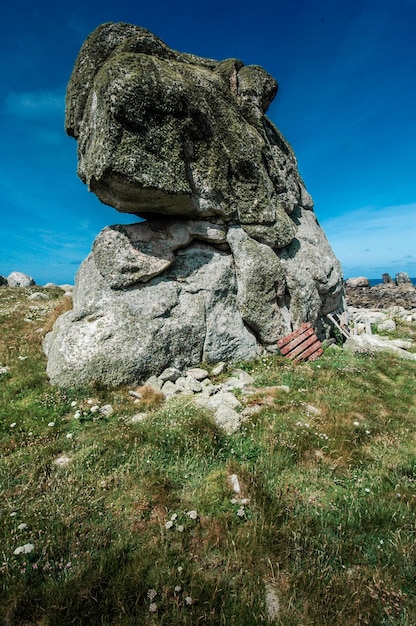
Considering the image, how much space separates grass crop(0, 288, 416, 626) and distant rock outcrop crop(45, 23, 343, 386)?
9.57ft

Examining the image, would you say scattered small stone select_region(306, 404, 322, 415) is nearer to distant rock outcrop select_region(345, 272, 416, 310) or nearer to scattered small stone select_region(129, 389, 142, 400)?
scattered small stone select_region(129, 389, 142, 400)

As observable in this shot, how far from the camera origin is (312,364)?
43.9ft

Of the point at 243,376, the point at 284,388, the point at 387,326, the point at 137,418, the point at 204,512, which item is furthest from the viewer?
the point at 387,326

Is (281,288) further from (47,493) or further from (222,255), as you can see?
(47,493)

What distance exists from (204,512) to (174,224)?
10.9 m

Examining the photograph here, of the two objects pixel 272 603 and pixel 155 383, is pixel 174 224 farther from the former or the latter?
pixel 272 603

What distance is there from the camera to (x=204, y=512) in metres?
5.74

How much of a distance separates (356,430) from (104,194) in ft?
38.7

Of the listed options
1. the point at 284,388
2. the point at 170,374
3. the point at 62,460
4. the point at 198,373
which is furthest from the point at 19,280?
the point at 284,388

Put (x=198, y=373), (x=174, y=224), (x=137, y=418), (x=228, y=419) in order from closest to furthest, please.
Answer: (x=228, y=419) < (x=137, y=418) < (x=198, y=373) < (x=174, y=224)

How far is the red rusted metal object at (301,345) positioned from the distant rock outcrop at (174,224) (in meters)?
0.46

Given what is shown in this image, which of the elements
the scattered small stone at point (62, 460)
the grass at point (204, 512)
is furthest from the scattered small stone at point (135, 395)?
the scattered small stone at point (62, 460)

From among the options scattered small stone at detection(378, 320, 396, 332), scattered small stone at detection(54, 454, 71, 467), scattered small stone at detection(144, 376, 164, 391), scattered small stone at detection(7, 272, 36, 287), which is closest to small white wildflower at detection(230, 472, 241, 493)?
scattered small stone at detection(54, 454, 71, 467)

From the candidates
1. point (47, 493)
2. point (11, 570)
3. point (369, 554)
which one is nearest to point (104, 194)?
point (47, 493)
